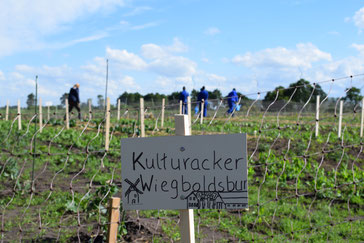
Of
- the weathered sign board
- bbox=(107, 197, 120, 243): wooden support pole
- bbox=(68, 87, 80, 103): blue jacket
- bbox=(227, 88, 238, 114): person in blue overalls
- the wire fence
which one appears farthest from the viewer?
bbox=(68, 87, 80, 103): blue jacket

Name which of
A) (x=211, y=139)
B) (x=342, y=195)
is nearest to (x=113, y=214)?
(x=211, y=139)

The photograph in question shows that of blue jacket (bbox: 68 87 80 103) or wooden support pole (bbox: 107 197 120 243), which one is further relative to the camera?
blue jacket (bbox: 68 87 80 103)

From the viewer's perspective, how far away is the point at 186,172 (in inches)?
92.3

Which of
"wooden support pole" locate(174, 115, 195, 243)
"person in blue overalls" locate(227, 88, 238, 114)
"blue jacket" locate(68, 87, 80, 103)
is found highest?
"blue jacket" locate(68, 87, 80, 103)

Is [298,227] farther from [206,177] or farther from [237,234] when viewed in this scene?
[206,177]

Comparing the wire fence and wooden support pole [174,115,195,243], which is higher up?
wooden support pole [174,115,195,243]

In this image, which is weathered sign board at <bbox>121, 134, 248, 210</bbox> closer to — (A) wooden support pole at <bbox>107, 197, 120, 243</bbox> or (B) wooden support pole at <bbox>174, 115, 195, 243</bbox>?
(B) wooden support pole at <bbox>174, 115, 195, 243</bbox>

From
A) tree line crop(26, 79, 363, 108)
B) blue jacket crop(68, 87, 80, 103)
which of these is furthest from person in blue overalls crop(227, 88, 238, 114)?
blue jacket crop(68, 87, 80, 103)

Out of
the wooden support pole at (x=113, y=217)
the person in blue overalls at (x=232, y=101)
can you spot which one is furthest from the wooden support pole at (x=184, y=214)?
the wooden support pole at (x=113, y=217)

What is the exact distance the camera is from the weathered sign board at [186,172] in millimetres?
2297

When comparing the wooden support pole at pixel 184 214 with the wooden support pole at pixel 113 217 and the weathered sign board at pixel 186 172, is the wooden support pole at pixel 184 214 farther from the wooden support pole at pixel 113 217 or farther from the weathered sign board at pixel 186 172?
the wooden support pole at pixel 113 217

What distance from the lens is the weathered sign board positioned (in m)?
2.30

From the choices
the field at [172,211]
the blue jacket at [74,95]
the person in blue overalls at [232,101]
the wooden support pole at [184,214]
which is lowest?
the field at [172,211]

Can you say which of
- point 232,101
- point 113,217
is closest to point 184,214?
point 113,217
